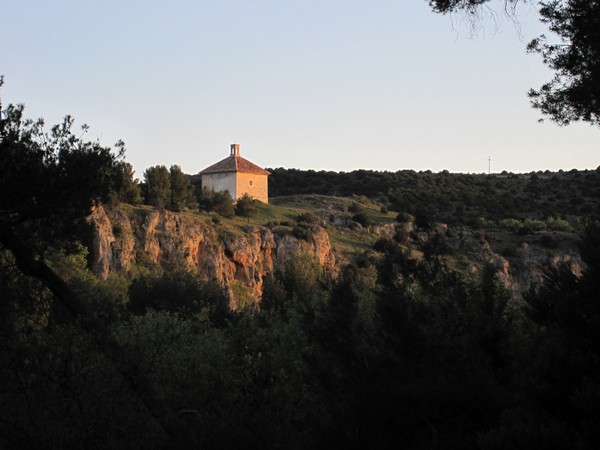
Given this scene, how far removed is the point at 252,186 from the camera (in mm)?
70188

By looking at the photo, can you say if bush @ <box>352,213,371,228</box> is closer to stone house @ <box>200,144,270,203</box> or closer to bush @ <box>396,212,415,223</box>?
bush @ <box>396,212,415,223</box>

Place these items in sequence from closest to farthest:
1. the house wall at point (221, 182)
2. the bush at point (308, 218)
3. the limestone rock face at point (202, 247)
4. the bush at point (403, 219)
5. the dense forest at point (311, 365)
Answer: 1. the dense forest at point (311, 365)
2. the limestone rock face at point (202, 247)
3. the bush at point (308, 218)
4. the house wall at point (221, 182)
5. the bush at point (403, 219)

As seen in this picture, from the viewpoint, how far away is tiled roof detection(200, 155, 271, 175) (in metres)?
70.5

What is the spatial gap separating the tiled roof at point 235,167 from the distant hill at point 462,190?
16.1 metres

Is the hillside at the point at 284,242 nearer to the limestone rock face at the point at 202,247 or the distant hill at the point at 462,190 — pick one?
the limestone rock face at the point at 202,247

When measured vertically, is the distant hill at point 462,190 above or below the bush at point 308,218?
above

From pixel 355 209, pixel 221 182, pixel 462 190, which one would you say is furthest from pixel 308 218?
pixel 462 190

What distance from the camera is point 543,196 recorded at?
8800 cm

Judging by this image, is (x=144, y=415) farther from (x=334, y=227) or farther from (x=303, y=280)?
(x=334, y=227)

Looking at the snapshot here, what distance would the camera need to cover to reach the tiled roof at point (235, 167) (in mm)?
70500

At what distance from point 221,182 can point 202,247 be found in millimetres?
19706

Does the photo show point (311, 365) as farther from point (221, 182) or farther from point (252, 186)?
point (221, 182)

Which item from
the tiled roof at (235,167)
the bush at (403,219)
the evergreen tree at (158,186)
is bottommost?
the bush at (403,219)

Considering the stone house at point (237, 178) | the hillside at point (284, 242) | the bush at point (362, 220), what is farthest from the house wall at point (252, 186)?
the bush at point (362, 220)
